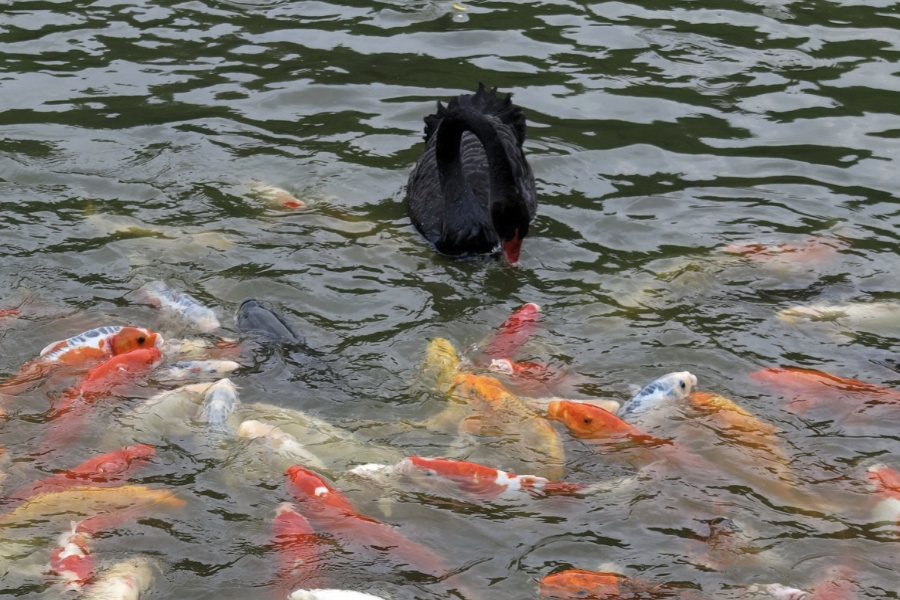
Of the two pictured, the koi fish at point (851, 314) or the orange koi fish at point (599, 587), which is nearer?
the orange koi fish at point (599, 587)

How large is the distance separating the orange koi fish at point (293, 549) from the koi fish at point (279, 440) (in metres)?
0.52

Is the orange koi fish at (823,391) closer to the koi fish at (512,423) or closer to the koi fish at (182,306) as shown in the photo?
the koi fish at (512,423)

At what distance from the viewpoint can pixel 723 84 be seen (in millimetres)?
11078

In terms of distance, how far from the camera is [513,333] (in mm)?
7430

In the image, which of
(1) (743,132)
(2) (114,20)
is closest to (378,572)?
(1) (743,132)

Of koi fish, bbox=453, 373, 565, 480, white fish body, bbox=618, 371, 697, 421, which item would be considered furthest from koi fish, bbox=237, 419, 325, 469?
white fish body, bbox=618, 371, 697, 421

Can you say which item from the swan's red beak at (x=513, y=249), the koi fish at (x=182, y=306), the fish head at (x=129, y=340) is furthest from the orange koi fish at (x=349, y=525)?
the swan's red beak at (x=513, y=249)

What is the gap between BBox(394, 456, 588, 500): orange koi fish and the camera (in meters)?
5.90

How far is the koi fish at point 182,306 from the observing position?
7.50 metres

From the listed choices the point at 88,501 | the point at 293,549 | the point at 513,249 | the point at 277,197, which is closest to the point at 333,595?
the point at 293,549

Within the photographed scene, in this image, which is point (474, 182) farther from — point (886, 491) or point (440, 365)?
point (886, 491)

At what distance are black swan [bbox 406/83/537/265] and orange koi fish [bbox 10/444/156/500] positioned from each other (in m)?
3.27

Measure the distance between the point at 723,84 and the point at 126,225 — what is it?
578cm

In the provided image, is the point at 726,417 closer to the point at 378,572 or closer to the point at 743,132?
the point at 378,572
